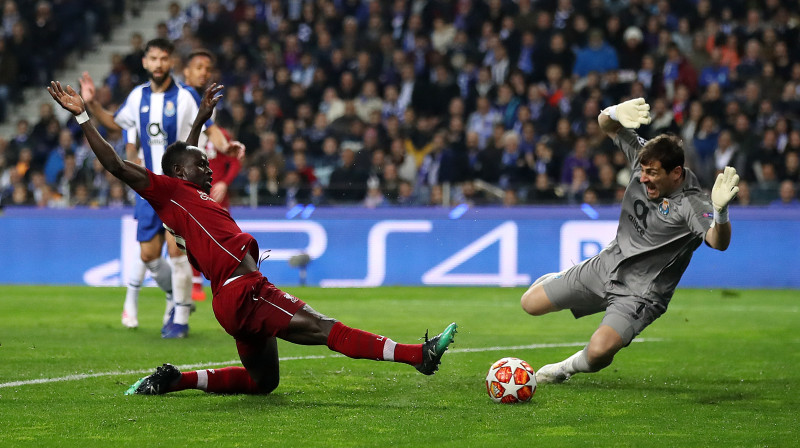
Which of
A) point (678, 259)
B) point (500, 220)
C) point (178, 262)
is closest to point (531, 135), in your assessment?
point (500, 220)

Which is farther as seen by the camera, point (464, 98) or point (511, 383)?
point (464, 98)

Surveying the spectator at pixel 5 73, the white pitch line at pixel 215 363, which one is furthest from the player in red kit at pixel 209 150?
the spectator at pixel 5 73

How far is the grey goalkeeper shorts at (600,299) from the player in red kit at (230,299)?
114cm

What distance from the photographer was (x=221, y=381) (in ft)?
21.1

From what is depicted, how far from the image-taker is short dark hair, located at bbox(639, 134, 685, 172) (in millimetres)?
6559

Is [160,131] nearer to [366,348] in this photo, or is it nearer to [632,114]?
[366,348]

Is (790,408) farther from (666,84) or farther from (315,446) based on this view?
(666,84)

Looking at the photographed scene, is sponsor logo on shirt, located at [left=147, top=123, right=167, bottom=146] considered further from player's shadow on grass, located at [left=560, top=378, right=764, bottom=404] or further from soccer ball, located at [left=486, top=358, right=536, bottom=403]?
soccer ball, located at [left=486, top=358, right=536, bottom=403]

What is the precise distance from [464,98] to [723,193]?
1197 centimetres

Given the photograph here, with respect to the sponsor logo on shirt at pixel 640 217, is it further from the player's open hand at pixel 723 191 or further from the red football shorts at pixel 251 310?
the red football shorts at pixel 251 310

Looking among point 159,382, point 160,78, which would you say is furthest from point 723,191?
point 160,78

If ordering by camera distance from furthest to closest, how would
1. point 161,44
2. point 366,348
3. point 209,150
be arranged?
1. point 209,150
2. point 161,44
3. point 366,348

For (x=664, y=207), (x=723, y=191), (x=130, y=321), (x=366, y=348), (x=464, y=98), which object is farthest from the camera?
(x=464, y=98)

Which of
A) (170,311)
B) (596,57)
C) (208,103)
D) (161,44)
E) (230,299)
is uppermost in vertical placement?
(161,44)
